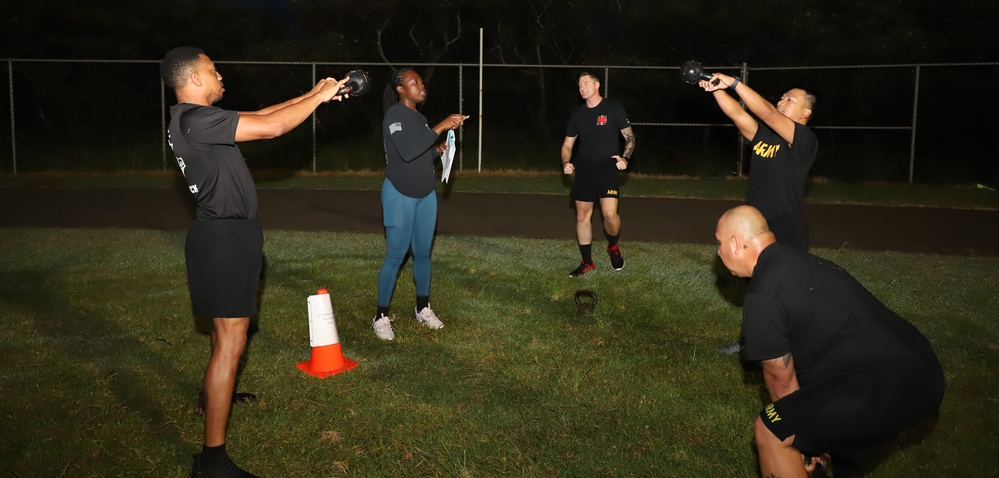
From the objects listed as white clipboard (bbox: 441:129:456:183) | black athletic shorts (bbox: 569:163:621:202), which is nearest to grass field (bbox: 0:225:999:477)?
black athletic shorts (bbox: 569:163:621:202)

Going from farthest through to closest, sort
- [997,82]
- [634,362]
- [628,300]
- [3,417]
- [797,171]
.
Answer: [997,82] → [628,300] → [634,362] → [797,171] → [3,417]

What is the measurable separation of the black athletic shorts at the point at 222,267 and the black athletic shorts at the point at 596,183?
5403 mm

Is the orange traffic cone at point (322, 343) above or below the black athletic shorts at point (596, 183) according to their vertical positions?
below

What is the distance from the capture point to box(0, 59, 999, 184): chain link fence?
21891mm

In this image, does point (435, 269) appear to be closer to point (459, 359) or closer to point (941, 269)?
point (459, 359)

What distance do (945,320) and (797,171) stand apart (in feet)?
9.26

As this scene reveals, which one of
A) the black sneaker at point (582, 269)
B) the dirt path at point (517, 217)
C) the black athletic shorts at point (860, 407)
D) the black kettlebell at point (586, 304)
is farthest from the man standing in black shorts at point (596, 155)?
the black athletic shorts at point (860, 407)

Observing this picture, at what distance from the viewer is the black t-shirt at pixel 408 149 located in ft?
22.5

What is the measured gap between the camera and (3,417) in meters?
5.44

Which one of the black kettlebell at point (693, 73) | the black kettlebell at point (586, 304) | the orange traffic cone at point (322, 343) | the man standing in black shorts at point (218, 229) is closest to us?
the man standing in black shorts at point (218, 229)

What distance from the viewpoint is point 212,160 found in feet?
14.4

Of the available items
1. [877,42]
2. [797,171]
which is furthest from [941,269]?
[877,42]

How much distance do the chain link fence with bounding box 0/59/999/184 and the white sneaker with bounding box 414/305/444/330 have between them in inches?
518

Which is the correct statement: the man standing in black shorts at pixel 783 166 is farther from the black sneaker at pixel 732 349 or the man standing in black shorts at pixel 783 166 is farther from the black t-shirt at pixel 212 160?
the black t-shirt at pixel 212 160
